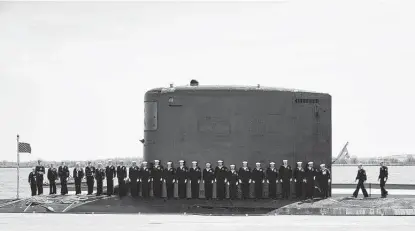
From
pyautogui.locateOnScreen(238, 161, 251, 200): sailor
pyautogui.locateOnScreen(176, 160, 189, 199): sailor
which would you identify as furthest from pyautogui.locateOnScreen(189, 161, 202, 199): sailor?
pyautogui.locateOnScreen(238, 161, 251, 200): sailor

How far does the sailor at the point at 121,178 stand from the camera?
23594 mm

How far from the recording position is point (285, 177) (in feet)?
72.3

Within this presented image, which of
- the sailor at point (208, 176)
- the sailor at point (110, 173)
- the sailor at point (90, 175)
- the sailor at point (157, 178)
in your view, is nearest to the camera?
the sailor at point (208, 176)

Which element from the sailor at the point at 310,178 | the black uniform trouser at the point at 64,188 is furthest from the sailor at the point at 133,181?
the sailor at the point at 310,178

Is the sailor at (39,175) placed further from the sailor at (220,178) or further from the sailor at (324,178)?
the sailor at (324,178)

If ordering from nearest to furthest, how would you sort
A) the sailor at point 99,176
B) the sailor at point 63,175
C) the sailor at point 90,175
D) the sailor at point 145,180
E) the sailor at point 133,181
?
the sailor at point 145,180 < the sailor at point 133,181 < the sailor at point 99,176 < the sailor at point 90,175 < the sailor at point 63,175

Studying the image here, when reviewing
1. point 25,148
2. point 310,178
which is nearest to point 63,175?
point 25,148

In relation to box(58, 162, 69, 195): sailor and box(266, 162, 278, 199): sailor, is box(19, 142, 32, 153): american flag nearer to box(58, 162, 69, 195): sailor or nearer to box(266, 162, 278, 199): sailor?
box(58, 162, 69, 195): sailor

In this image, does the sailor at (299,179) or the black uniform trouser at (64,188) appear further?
the black uniform trouser at (64,188)

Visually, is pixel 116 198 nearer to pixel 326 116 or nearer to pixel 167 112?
pixel 167 112

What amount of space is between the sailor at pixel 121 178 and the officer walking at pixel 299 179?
555 cm

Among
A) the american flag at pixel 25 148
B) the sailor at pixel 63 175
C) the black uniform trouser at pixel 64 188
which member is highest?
the american flag at pixel 25 148

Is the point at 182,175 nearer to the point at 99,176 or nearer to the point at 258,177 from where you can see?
the point at 258,177
